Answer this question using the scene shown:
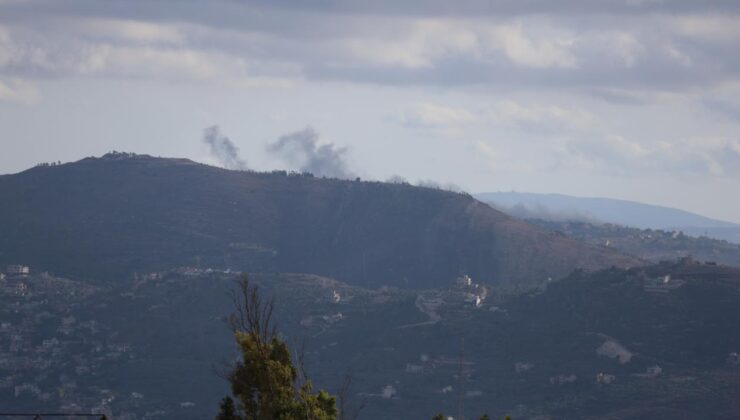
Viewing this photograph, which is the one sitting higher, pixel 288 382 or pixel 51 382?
pixel 288 382

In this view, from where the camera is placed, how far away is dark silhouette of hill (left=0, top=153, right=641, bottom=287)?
129 meters

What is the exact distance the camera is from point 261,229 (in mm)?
144750

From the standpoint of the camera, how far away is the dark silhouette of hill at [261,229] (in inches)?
5079

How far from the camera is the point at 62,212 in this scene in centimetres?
14125

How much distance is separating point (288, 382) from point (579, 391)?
55336 mm

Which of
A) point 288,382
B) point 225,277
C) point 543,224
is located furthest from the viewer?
point 543,224

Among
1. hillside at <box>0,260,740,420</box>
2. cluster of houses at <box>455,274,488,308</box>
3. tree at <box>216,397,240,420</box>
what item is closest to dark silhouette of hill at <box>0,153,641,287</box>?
cluster of houses at <box>455,274,488,308</box>

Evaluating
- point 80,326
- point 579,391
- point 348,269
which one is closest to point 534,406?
point 579,391

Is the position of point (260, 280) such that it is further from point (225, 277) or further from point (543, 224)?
point (543, 224)

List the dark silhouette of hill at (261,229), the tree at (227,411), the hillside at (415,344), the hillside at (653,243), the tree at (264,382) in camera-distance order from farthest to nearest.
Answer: the hillside at (653,243) → the dark silhouette of hill at (261,229) → the hillside at (415,344) → the tree at (227,411) → the tree at (264,382)

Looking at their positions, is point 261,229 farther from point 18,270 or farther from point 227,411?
point 227,411

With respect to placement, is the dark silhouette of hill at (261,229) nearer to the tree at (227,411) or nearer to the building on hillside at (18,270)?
the building on hillside at (18,270)

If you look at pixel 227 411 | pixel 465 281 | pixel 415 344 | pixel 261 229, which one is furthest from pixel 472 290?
pixel 227 411

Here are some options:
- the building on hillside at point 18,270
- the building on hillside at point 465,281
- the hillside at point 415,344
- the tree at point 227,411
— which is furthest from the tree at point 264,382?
the building on hillside at point 18,270
